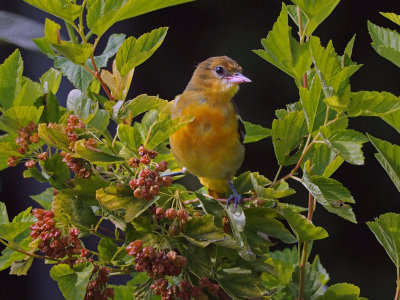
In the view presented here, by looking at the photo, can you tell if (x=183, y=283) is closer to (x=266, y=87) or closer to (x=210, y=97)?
(x=210, y=97)

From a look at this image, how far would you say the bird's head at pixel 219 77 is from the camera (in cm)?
110

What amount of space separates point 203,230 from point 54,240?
0.15 m

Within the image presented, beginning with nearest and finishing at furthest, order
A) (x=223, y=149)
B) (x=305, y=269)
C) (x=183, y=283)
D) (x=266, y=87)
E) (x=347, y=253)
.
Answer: (x=183, y=283), (x=305, y=269), (x=223, y=149), (x=266, y=87), (x=347, y=253)

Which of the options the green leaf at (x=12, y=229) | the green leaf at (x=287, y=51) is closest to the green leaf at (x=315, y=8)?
the green leaf at (x=287, y=51)

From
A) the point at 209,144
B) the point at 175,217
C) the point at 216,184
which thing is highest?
the point at 175,217

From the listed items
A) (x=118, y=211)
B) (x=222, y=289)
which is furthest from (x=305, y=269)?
(x=118, y=211)

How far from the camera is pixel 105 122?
0.77m

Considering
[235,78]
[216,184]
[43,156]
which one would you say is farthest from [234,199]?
[235,78]

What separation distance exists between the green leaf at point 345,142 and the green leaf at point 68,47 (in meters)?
0.26

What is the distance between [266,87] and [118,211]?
5.58 ft

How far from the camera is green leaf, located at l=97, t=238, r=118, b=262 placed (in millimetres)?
673

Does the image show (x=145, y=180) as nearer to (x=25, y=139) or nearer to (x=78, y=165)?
(x=78, y=165)

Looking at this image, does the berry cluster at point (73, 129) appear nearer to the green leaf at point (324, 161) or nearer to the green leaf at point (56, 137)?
the green leaf at point (56, 137)

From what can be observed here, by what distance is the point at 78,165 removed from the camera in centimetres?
66
